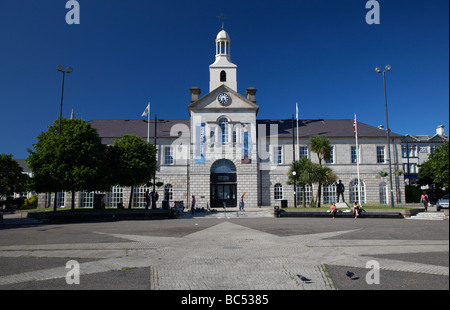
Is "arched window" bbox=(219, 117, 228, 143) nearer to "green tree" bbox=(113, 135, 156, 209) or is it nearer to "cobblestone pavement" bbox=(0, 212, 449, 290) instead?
"green tree" bbox=(113, 135, 156, 209)

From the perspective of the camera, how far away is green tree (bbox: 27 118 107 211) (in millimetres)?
25297

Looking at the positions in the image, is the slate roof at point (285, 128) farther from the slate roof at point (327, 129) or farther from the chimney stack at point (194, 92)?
the chimney stack at point (194, 92)

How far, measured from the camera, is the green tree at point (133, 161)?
29.1 metres

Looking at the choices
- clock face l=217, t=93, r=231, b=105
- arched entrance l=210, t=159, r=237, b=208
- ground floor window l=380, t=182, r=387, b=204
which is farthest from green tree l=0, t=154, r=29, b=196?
ground floor window l=380, t=182, r=387, b=204

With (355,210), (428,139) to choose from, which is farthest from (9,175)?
(428,139)

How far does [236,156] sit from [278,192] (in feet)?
25.0

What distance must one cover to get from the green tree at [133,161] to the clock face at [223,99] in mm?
12949

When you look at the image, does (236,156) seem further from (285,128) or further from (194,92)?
(194,92)

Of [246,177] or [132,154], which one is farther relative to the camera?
[246,177]

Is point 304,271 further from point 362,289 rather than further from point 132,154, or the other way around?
point 132,154

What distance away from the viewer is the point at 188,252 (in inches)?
374
